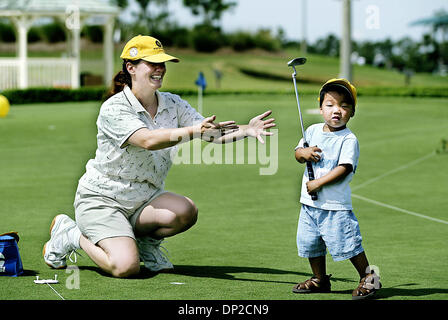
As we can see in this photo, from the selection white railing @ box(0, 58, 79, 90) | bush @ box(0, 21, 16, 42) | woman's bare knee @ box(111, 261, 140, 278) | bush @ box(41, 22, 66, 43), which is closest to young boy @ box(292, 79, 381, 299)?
woman's bare knee @ box(111, 261, 140, 278)

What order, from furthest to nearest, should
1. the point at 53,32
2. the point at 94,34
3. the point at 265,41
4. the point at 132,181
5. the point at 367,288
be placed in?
1. the point at 265,41
2. the point at 94,34
3. the point at 53,32
4. the point at 132,181
5. the point at 367,288

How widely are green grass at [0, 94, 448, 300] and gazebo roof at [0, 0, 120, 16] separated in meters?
11.6

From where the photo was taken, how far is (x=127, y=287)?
5.35 meters

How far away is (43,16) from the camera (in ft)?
96.3

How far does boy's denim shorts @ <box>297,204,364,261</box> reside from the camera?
5074 millimetres

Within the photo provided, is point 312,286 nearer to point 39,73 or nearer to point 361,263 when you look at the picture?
point 361,263

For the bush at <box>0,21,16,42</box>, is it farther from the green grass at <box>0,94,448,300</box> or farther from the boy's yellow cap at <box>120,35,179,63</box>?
the boy's yellow cap at <box>120,35,179,63</box>

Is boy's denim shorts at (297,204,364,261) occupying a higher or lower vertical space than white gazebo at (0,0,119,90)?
lower

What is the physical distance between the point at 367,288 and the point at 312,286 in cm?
35

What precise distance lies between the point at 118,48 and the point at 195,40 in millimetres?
5053

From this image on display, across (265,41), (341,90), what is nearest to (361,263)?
(341,90)

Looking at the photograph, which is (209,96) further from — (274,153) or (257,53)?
(257,53)

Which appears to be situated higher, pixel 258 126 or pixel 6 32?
pixel 6 32
